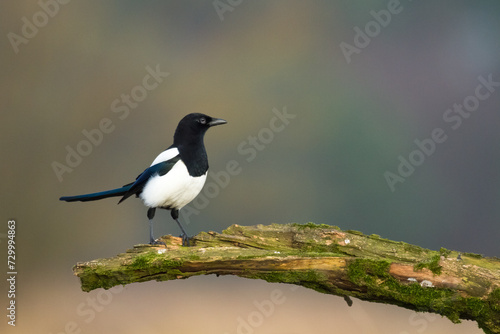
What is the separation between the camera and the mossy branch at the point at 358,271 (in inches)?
123

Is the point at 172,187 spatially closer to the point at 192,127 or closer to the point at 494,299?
the point at 192,127

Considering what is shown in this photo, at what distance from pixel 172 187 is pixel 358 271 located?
1.26 meters

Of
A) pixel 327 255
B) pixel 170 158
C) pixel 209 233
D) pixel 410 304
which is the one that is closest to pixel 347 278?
pixel 327 255

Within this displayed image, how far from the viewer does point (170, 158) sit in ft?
12.4

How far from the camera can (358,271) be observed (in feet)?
10.4

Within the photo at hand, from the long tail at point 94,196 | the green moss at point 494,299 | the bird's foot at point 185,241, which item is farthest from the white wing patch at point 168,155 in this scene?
the green moss at point 494,299

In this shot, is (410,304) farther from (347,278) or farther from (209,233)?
(209,233)

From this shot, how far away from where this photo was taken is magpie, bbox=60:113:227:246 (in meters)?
3.72

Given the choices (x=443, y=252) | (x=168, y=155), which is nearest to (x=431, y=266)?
(x=443, y=252)

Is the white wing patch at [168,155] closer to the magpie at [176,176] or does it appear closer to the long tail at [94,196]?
the magpie at [176,176]

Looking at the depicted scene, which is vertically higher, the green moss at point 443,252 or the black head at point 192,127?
the black head at point 192,127

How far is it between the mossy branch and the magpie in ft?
1.38

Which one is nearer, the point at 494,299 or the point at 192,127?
the point at 494,299

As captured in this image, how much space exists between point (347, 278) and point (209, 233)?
0.89 m
